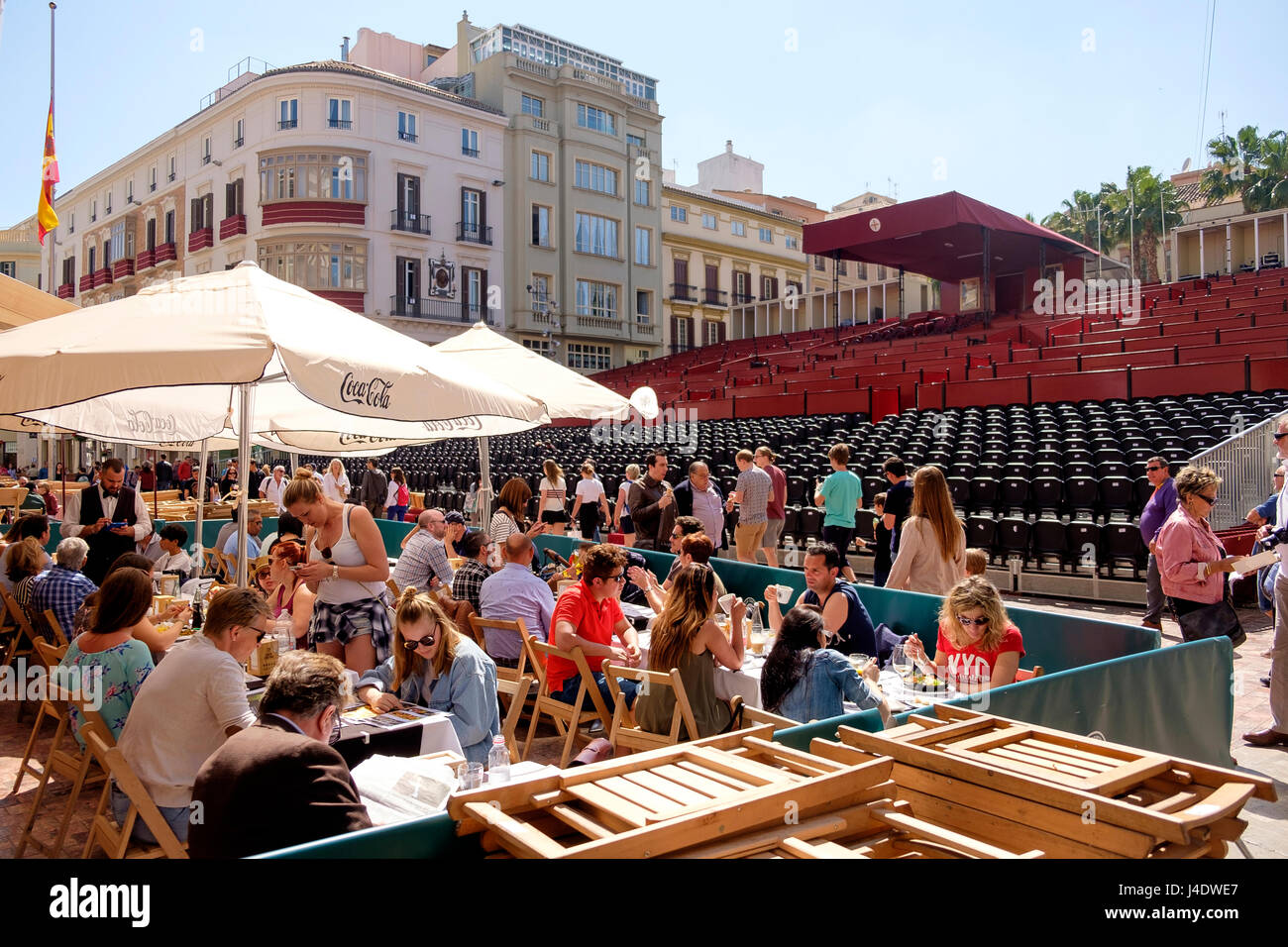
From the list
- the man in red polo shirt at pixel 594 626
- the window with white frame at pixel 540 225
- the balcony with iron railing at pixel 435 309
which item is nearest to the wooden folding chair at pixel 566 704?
the man in red polo shirt at pixel 594 626

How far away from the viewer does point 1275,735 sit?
5289 millimetres

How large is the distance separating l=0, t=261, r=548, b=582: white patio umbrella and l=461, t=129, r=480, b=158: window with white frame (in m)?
38.5

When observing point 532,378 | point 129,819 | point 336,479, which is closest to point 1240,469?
point 532,378

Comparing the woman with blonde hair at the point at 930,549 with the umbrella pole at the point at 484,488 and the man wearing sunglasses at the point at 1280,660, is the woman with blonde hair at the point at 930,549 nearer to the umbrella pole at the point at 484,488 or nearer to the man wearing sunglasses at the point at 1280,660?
the man wearing sunglasses at the point at 1280,660

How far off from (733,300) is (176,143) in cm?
3182

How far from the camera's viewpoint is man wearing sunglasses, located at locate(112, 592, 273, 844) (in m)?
3.36

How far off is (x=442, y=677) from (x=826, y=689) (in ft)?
6.08

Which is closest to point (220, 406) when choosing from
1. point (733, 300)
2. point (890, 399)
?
point (890, 399)

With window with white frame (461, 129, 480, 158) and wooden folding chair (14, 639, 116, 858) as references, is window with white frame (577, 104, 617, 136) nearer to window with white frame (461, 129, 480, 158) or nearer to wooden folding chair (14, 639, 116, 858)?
window with white frame (461, 129, 480, 158)

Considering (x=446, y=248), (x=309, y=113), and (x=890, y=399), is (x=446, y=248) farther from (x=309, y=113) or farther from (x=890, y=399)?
(x=890, y=399)

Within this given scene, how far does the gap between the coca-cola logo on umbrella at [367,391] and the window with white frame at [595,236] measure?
1630 inches

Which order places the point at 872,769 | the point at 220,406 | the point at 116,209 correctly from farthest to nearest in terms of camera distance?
the point at 116,209 < the point at 220,406 < the point at 872,769
